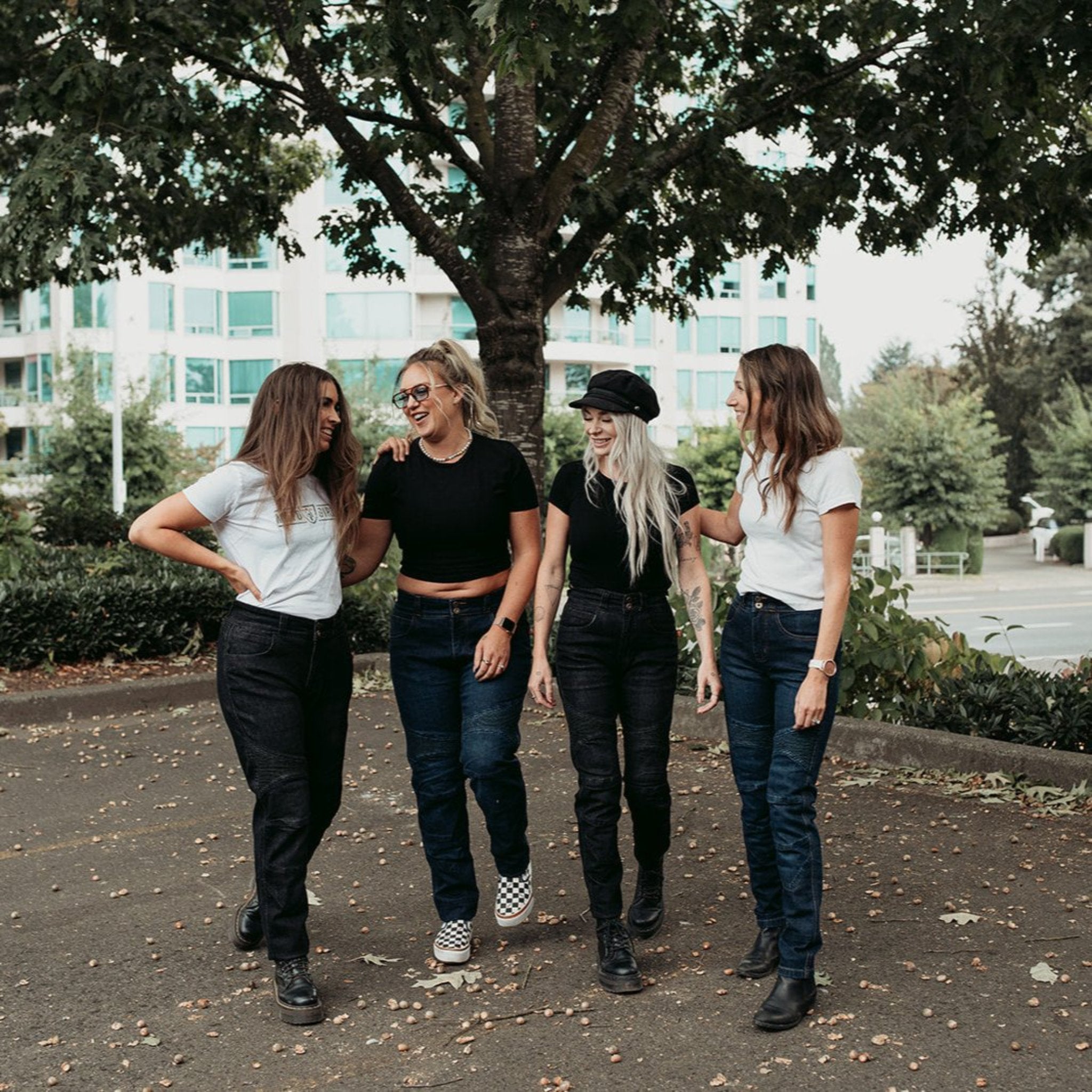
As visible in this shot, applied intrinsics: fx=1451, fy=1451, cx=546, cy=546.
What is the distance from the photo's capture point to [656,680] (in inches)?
180

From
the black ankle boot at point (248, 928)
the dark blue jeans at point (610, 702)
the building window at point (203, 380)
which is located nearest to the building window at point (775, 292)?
the building window at point (203, 380)

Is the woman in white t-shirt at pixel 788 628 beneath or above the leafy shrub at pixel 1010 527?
above

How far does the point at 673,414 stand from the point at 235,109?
48.7 metres

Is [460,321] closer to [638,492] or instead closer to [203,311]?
[203,311]

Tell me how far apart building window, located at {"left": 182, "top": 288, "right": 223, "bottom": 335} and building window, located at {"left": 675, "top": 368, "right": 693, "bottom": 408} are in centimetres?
1886

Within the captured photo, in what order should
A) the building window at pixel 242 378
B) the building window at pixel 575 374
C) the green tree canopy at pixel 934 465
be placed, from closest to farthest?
the green tree canopy at pixel 934 465 → the building window at pixel 242 378 → the building window at pixel 575 374

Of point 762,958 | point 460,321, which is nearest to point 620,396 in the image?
point 762,958

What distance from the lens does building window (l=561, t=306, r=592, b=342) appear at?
5872 cm

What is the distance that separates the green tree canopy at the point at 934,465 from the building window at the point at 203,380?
23905mm

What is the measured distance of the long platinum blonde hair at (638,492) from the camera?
4.51 m

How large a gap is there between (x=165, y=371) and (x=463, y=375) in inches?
1584

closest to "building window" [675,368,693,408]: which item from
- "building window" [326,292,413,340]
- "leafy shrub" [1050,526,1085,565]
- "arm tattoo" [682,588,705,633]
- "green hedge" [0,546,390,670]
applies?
"building window" [326,292,413,340]

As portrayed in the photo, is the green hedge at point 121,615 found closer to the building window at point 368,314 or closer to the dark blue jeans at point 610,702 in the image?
the dark blue jeans at point 610,702

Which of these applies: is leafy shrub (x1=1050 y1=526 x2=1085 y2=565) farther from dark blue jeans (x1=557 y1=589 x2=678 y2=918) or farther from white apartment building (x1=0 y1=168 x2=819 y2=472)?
dark blue jeans (x1=557 y1=589 x2=678 y2=918)
